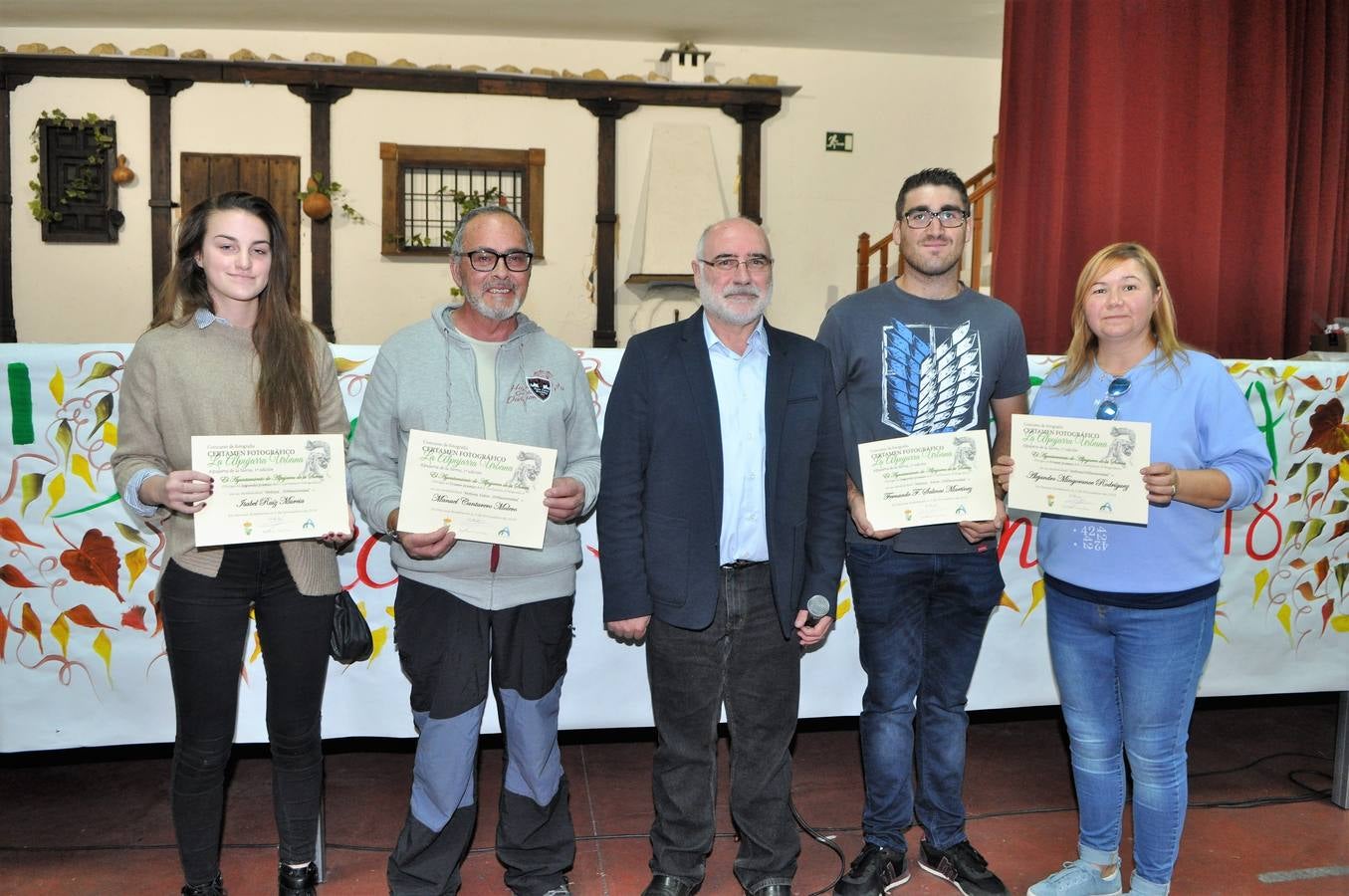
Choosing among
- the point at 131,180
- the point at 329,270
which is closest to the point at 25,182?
the point at 131,180

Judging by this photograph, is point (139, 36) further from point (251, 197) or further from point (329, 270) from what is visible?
point (251, 197)

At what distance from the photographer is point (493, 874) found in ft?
8.01

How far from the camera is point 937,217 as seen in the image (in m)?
2.19

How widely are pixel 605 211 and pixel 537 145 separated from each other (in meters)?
0.74

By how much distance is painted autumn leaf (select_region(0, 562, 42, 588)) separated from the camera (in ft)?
7.83

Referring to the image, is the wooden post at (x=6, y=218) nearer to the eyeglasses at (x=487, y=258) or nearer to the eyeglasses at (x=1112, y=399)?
the eyeglasses at (x=487, y=258)

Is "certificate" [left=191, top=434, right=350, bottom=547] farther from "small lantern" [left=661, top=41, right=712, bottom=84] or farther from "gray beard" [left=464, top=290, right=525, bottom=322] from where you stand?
"small lantern" [left=661, top=41, right=712, bottom=84]

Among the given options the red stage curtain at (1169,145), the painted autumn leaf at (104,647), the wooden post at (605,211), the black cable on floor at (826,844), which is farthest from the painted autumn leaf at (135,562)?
the wooden post at (605,211)

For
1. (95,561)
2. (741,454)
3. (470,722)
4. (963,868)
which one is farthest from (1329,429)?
(95,561)

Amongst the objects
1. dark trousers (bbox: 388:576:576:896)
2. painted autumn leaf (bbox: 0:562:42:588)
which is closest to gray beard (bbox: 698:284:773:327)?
dark trousers (bbox: 388:576:576:896)

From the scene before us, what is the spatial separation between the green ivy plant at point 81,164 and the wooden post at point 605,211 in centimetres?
367

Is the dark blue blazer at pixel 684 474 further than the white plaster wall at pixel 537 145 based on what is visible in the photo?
No

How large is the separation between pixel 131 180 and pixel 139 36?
1.11 meters

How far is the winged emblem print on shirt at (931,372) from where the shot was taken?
7.31 ft
